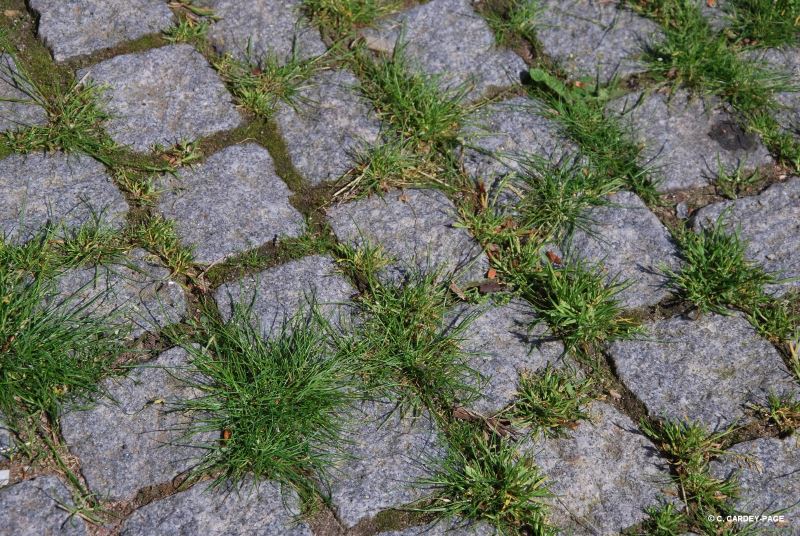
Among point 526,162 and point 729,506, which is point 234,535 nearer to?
point 729,506

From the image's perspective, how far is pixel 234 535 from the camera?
2.20 m

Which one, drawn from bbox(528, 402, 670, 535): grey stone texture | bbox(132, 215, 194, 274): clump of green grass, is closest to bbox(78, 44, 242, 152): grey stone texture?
bbox(132, 215, 194, 274): clump of green grass

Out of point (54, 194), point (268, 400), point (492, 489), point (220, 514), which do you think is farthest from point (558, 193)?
point (54, 194)

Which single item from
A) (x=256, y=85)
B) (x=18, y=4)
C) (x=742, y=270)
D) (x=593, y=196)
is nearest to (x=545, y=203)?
(x=593, y=196)

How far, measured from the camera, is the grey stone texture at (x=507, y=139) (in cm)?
301

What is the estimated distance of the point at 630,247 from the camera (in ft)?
9.45

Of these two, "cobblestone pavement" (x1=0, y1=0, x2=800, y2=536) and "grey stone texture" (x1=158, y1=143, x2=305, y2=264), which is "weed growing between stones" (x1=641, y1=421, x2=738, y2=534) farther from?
"grey stone texture" (x1=158, y1=143, x2=305, y2=264)

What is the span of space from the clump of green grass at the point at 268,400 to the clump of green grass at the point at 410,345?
90mm

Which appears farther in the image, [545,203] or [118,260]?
[545,203]

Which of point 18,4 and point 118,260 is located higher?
point 18,4

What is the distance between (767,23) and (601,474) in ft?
6.88

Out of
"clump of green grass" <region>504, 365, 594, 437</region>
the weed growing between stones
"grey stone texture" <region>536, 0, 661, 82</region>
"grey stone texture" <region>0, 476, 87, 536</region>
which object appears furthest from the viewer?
"grey stone texture" <region>536, 0, 661, 82</region>

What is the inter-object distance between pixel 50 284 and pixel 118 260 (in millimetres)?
203

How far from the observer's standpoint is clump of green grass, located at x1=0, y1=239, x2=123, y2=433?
7.60ft
